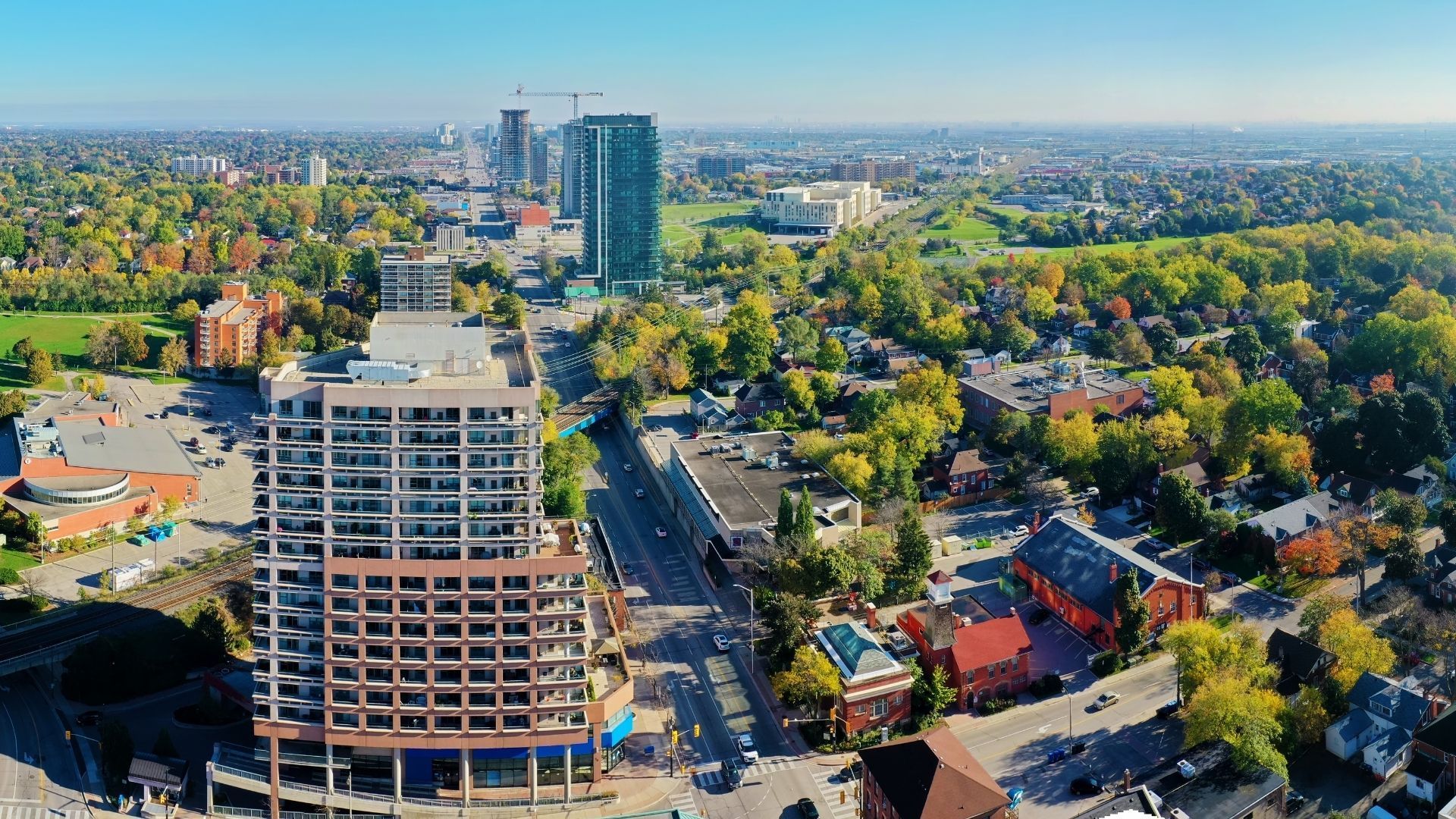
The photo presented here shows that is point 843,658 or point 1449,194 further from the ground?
point 1449,194

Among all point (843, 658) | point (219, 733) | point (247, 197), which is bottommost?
point (219, 733)

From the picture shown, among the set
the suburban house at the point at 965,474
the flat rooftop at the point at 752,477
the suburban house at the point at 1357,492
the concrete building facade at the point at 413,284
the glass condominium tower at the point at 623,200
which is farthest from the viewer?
the glass condominium tower at the point at 623,200

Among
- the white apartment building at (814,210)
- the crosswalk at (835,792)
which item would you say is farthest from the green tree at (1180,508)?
the white apartment building at (814,210)

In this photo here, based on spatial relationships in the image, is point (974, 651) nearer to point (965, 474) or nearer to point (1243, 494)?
point (965, 474)

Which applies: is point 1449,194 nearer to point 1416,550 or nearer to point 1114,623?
point 1416,550

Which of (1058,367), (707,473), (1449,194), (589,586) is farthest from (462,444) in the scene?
(1449,194)

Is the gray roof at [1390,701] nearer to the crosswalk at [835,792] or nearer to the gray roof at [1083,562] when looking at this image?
the gray roof at [1083,562]

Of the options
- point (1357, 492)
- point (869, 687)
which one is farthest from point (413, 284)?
point (1357, 492)

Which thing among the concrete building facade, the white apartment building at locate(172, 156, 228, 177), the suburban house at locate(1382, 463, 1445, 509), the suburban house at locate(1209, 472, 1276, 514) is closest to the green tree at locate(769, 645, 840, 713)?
the suburban house at locate(1209, 472, 1276, 514)
